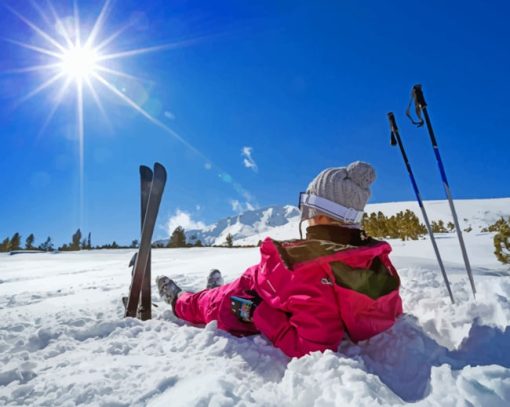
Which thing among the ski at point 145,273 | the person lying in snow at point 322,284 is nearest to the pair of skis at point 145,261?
the ski at point 145,273

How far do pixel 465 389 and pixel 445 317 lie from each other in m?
1.15

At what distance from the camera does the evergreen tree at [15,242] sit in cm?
3145

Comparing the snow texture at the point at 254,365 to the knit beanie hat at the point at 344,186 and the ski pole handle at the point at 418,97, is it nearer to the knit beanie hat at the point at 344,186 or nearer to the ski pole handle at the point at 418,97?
the knit beanie hat at the point at 344,186

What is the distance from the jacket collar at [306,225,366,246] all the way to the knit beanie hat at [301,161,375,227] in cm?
19

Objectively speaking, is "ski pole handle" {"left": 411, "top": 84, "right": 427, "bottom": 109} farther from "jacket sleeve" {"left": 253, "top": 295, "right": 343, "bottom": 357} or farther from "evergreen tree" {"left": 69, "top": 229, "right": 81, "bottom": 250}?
"evergreen tree" {"left": 69, "top": 229, "right": 81, "bottom": 250}

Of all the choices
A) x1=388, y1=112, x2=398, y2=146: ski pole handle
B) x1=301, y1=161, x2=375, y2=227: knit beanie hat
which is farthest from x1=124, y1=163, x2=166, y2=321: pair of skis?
x1=388, y1=112, x2=398, y2=146: ski pole handle

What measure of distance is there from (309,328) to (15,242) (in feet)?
127

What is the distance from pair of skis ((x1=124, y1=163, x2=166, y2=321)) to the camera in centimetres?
321

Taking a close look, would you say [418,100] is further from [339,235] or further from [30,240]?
[30,240]

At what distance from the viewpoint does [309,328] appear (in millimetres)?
1804

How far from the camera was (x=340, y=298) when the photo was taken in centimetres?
185

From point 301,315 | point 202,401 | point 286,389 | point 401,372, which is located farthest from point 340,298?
point 202,401

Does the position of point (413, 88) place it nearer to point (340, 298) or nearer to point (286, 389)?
point (340, 298)

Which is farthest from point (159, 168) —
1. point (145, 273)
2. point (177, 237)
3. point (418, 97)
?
point (177, 237)
